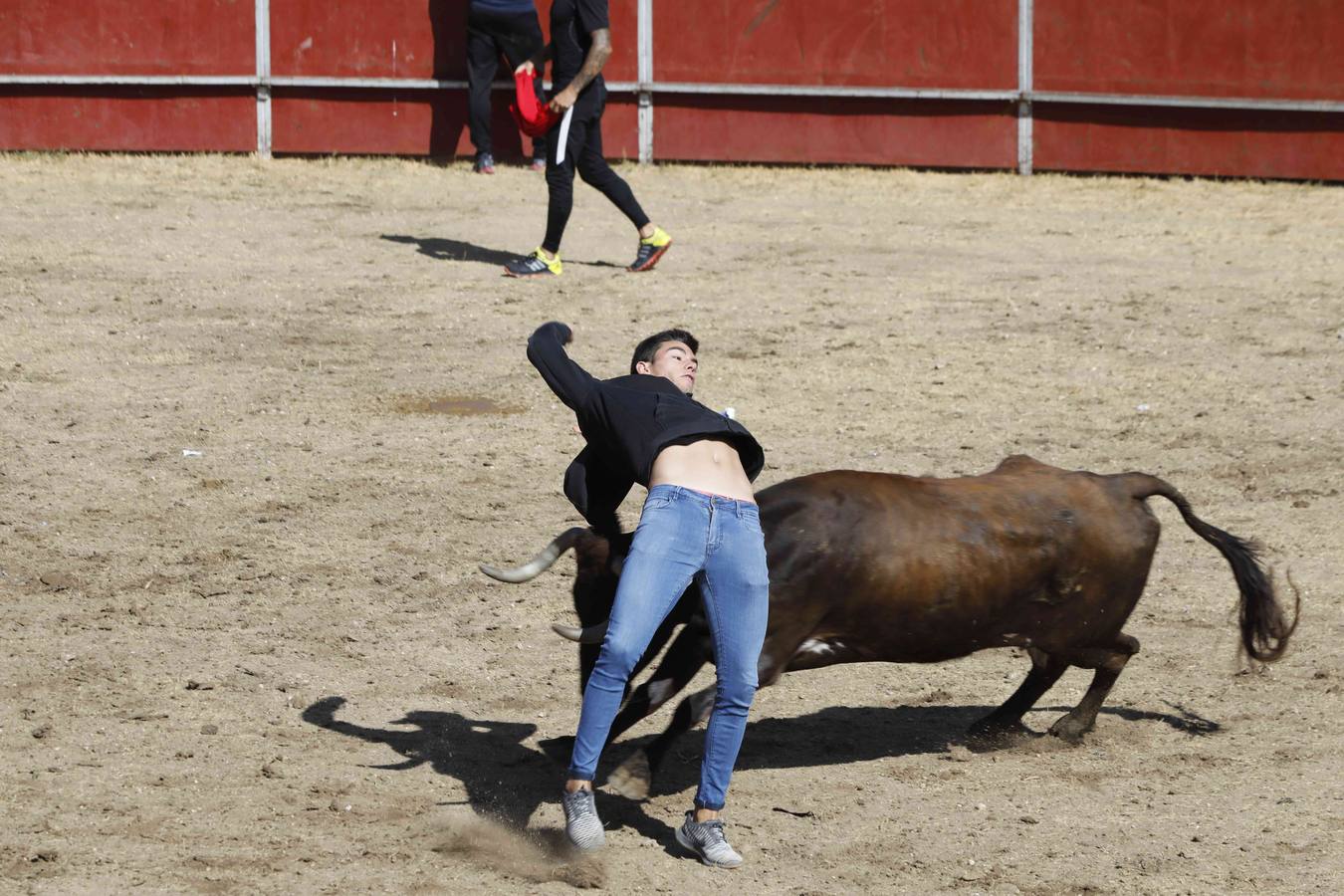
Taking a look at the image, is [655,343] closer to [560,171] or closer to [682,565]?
[682,565]

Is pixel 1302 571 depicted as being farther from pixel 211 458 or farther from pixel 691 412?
pixel 211 458

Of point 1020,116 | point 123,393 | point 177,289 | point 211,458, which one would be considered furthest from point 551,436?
point 1020,116

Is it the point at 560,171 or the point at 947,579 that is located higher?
the point at 560,171

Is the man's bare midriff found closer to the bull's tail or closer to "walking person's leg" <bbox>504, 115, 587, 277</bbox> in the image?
the bull's tail

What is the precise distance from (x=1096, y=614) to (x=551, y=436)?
13.0 ft

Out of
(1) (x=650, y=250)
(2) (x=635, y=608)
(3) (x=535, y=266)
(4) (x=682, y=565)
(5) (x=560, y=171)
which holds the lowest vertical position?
(2) (x=635, y=608)

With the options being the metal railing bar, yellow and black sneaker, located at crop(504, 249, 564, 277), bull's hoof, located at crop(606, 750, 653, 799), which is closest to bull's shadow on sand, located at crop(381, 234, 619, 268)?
yellow and black sneaker, located at crop(504, 249, 564, 277)

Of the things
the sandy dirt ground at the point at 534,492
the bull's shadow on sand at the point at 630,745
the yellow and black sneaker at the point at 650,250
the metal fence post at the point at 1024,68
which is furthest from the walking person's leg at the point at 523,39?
the bull's shadow on sand at the point at 630,745

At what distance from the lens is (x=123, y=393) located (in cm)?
987

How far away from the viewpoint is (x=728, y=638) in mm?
5086

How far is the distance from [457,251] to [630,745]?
731 centimetres

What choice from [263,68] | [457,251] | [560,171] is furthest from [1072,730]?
[263,68]

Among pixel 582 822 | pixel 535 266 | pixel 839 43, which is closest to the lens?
pixel 582 822

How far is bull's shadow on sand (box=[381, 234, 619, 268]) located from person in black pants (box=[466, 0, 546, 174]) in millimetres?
2232
